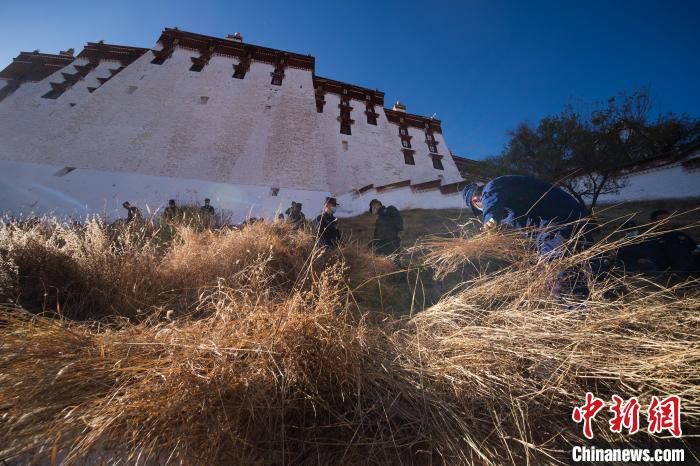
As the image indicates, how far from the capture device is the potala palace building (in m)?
9.17

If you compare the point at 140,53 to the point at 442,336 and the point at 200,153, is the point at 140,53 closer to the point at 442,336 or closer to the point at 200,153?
the point at 200,153

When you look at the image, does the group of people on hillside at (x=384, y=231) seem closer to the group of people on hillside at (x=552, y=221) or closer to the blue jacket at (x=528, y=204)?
the group of people on hillside at (x=552, y=221)

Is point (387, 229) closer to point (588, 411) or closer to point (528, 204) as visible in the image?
point (528, 204)

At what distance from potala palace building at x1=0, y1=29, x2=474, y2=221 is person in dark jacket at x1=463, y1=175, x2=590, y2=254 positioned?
7301mm

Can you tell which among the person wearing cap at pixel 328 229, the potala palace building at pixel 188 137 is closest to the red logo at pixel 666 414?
the person wearing cap at pixel 328 229

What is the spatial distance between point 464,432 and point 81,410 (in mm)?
1503

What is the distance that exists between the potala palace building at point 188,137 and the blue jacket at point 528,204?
7.29 metres

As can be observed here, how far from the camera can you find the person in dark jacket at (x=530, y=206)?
8.45 feet

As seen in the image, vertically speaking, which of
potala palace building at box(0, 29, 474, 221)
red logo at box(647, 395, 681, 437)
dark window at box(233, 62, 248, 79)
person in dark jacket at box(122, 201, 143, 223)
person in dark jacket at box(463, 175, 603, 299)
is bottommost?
red logo at box(647, 395, 681, 437)

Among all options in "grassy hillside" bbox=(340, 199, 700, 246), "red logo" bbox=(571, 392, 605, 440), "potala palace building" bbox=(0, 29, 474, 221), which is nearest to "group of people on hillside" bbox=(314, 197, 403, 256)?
"grassy hillside" bbox=(340, 199, 700, 246)

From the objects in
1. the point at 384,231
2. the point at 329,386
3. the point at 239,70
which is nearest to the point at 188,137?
the point at 239,70

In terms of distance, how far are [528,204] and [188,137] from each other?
39.9ft

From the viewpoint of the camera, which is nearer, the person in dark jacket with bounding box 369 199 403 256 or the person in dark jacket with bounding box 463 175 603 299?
the person in dark jacket with bounding box 463 175 603 299

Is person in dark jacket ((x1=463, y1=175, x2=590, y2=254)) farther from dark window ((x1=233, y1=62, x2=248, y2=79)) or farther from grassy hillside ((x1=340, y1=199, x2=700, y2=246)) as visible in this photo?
dark window ((x1=233, y1=62, x2=248, y2=79))
